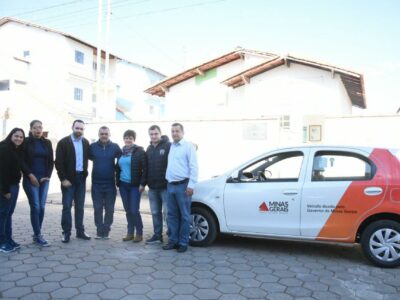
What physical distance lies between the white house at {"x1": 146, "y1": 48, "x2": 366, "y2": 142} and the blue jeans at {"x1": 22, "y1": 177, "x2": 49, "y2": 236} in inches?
352

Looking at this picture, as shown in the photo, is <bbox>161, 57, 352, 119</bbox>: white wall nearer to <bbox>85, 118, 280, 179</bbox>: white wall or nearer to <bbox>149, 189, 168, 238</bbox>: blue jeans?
<bbox>85, 118, 280, 179</bbox>: white wall

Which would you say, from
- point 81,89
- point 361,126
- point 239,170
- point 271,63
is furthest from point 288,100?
point 81,89

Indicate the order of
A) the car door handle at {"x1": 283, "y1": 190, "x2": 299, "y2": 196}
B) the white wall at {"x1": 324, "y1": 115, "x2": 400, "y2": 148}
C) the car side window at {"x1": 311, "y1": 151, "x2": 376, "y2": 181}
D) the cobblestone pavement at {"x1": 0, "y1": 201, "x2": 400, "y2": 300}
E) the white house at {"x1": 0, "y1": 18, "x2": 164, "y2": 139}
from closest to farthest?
1. the cobblestone pavement at {"x1": 0, "y1": 201, "x2": 400, "y2": 300}
2. the car side window at {"x1": 311, "y1": 151, "x2": 376, "y2": 181}
3. the car door handle at {"x1": 283, "y1": 190, "x2": 299, "y2": 196}
4. the white wall at {"x1": 324, "y1": 115, "x2": 400, "y2": 148}
5. the white house at {"x1": 0, "y1": 18, "x2": 164, "y2": 139}

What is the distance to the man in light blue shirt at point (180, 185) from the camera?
17.4 feet

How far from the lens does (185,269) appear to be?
15.1 ft

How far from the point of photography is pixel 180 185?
5.30 metres

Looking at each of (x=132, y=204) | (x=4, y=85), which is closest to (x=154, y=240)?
(x=132, y=204)

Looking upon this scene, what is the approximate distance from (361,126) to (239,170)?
18.2 feet

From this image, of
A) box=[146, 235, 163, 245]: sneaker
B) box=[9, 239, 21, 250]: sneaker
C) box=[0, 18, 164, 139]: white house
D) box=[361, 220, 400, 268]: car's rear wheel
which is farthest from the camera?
box=[0, 18, 164, 139]: white house

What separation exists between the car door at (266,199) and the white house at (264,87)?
26.6 ft

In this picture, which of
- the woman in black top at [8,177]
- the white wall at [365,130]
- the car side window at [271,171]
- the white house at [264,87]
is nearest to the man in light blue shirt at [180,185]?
the car side window at [271,171]

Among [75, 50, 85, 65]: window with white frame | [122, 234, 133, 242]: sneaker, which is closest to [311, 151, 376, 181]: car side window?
[122, 234, 133, 242]: sneaker

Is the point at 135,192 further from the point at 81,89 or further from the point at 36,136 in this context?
the point at 81,89

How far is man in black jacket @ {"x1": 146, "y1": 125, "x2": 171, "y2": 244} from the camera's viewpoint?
5.58 metres
